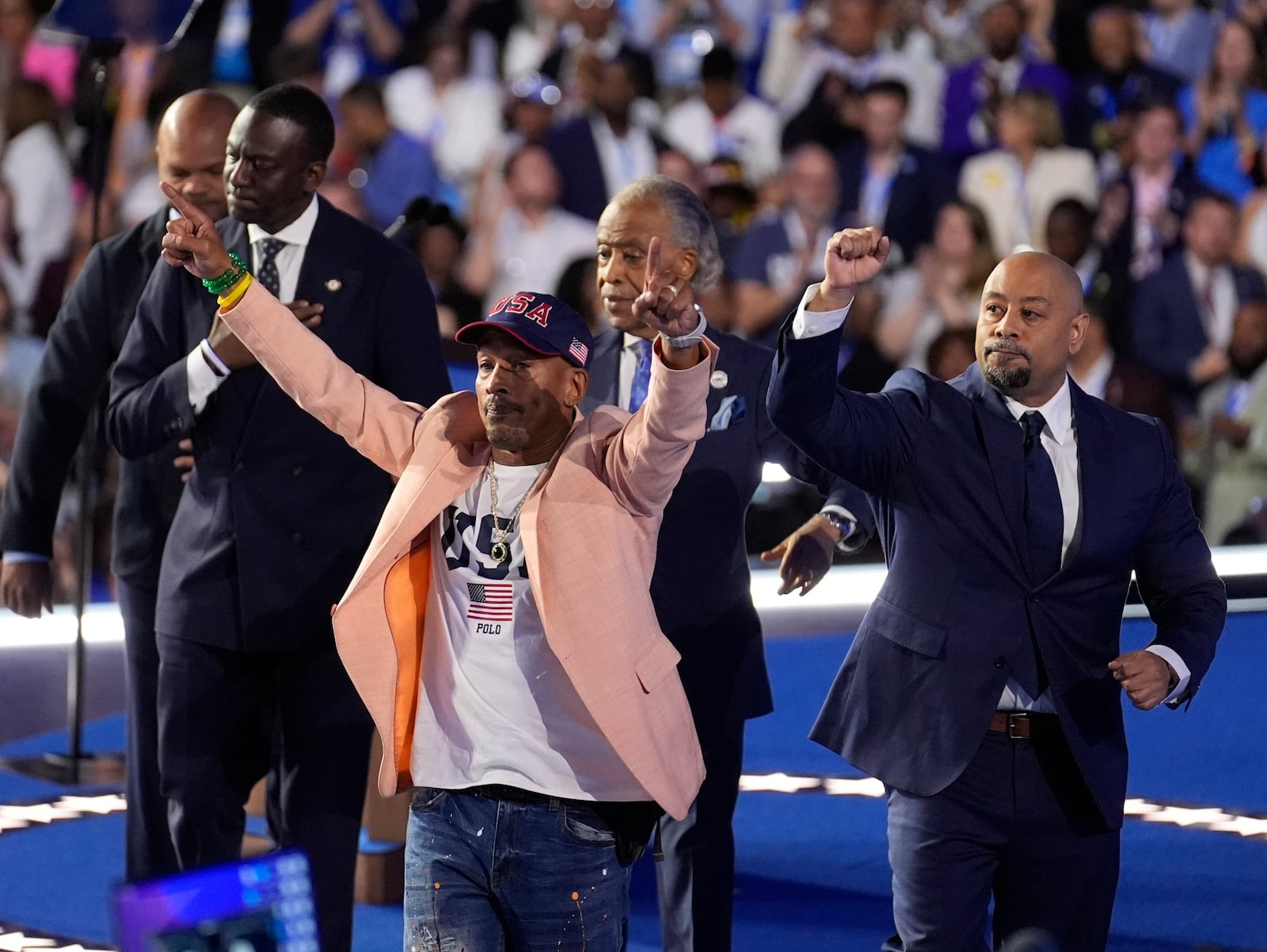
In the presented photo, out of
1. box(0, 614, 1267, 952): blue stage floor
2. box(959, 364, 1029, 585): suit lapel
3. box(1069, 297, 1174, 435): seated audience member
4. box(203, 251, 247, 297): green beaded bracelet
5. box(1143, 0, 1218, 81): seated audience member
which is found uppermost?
box(1143, 0, 1218, 81): seated audience member

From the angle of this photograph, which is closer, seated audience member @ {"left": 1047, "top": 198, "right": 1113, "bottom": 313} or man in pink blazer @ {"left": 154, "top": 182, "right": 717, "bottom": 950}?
man in pink blazer @ {"left": 154, "top": 182, "right": 717, "bottom": 950}

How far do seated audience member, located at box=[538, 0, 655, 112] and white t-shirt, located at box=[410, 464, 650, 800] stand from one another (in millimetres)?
6253

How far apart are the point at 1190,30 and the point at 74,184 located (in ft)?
18.9

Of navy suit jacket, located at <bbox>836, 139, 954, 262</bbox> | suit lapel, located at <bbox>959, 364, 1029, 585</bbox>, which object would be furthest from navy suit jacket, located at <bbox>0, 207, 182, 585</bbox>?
navy suit jacket, located at <bbox>836, 139, 954, 262</bbox>

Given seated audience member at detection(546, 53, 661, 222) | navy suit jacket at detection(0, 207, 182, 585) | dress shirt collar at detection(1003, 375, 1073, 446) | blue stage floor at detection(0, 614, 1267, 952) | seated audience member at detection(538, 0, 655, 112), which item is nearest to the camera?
dress shirt collar at detection(1003, 375, 1073, 446)

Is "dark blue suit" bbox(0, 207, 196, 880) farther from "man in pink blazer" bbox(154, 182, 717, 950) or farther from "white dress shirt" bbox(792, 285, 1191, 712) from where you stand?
"white dress shirt" bbox(792, 285, 1191, 712)

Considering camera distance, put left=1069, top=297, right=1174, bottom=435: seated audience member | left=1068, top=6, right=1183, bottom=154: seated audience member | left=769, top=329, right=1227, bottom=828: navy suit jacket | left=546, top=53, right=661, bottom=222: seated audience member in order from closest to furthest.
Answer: left=769, top=329, right=1227, bottom=828: navy suit jacket, left=546, top=53, right=661, bottom=222: seated audience member, left=1069, top=297, right=1174, bottom=435: seated audience member, left=1068, top=6, right=1183, bottom=154: seated audience member

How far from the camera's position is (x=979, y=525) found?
3529 millimetres

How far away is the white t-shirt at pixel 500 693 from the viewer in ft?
10.2

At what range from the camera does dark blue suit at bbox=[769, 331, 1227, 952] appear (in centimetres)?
347

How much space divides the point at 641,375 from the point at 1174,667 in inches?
51.5

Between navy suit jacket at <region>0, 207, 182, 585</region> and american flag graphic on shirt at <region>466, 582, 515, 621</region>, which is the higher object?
navy suit jacket at <region>0, 207, 182, 585</region>

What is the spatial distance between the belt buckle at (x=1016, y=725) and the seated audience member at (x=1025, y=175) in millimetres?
6190

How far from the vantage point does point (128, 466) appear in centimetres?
446
